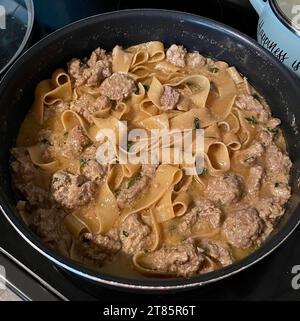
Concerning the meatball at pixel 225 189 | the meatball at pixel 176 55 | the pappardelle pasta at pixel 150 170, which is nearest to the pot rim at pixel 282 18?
the pappardelle pasta at pixel 150 170

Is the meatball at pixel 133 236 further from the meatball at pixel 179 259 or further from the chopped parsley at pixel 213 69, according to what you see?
the chopped parsley at pixel 213 69

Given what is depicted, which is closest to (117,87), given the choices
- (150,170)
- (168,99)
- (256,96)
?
(168,99)

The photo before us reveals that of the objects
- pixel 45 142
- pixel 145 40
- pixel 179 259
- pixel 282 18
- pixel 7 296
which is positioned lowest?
pixel 7 296

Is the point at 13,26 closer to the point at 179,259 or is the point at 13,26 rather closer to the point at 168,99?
the point at 168,99

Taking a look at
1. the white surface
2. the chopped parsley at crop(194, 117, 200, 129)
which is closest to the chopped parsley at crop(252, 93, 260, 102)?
the chopped parsley at crop(194, 117, 200, 129)
